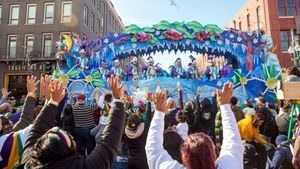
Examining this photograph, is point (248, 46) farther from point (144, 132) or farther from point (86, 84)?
point (144, 132)

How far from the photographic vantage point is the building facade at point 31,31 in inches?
1046

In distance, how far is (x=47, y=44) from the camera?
27.1 meters

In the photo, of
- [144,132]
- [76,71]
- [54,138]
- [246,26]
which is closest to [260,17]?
[246,26]

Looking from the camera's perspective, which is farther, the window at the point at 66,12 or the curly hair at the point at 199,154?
the window at the point at 66,12

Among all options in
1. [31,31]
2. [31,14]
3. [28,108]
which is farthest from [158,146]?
[31,14]

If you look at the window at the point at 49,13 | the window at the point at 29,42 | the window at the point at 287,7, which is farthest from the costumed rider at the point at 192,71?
the window at the point at 29,42

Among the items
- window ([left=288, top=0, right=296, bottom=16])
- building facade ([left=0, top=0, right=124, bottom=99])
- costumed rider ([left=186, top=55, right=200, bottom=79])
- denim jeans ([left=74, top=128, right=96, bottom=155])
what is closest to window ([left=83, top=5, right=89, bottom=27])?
building facade ([left=0, top=0, right=124, bottom=99])

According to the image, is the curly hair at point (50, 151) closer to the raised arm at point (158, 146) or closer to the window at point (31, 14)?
the raised arm at point (158, 146)

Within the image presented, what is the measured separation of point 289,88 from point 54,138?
2673mm

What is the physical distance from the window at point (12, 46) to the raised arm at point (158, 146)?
27705 millimetres

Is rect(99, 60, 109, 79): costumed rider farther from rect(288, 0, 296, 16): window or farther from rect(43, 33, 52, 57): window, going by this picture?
rect(288, 0, 296, 16): window

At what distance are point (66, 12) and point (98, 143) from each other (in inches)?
1079

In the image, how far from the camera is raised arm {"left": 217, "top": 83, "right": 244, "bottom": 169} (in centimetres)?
199

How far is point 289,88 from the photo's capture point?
3359mm
